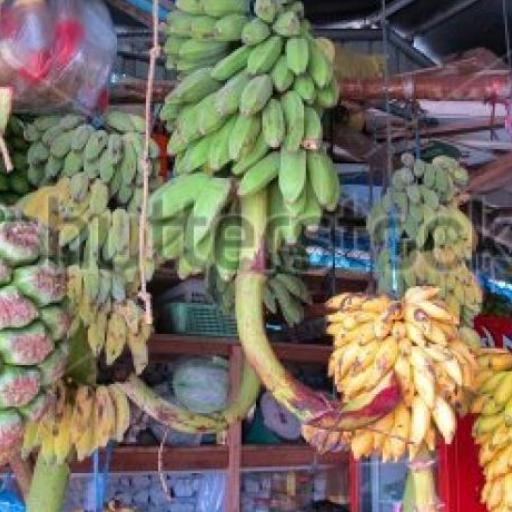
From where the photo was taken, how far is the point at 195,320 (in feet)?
7.24

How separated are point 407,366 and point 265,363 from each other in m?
0.18

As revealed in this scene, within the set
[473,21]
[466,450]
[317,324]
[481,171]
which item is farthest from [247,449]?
[473,21]

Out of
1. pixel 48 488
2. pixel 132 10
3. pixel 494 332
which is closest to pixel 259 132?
pixel 48 488

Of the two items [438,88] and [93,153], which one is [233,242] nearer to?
[93,153]

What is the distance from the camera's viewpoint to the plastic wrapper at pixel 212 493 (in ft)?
7.30

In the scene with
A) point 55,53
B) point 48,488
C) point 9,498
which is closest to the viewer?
point 48,488

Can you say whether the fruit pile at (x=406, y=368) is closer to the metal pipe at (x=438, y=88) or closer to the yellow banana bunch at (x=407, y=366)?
the yellow banana bunch at (x=407, y=366)

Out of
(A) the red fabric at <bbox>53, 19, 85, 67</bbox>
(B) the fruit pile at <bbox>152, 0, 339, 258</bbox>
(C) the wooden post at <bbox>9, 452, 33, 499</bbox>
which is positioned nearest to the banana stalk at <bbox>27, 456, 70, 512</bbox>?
(C) the wooden post at <bbox>9, 452, 33, 499</bbox>

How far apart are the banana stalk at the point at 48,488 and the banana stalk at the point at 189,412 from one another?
0.14m

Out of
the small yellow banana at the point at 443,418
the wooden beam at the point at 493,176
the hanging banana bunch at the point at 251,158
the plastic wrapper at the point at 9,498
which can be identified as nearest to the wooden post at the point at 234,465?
the plastic wrapper at the point at 9,498

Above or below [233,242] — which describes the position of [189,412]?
below

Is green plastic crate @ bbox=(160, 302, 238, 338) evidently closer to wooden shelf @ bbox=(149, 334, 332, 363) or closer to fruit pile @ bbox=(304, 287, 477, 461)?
wooden shelf @ bbox=(149, 334, 332, 363)

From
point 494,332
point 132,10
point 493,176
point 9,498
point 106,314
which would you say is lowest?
point 9,498

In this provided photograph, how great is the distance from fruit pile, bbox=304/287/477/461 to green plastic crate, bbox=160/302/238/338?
118 cm
